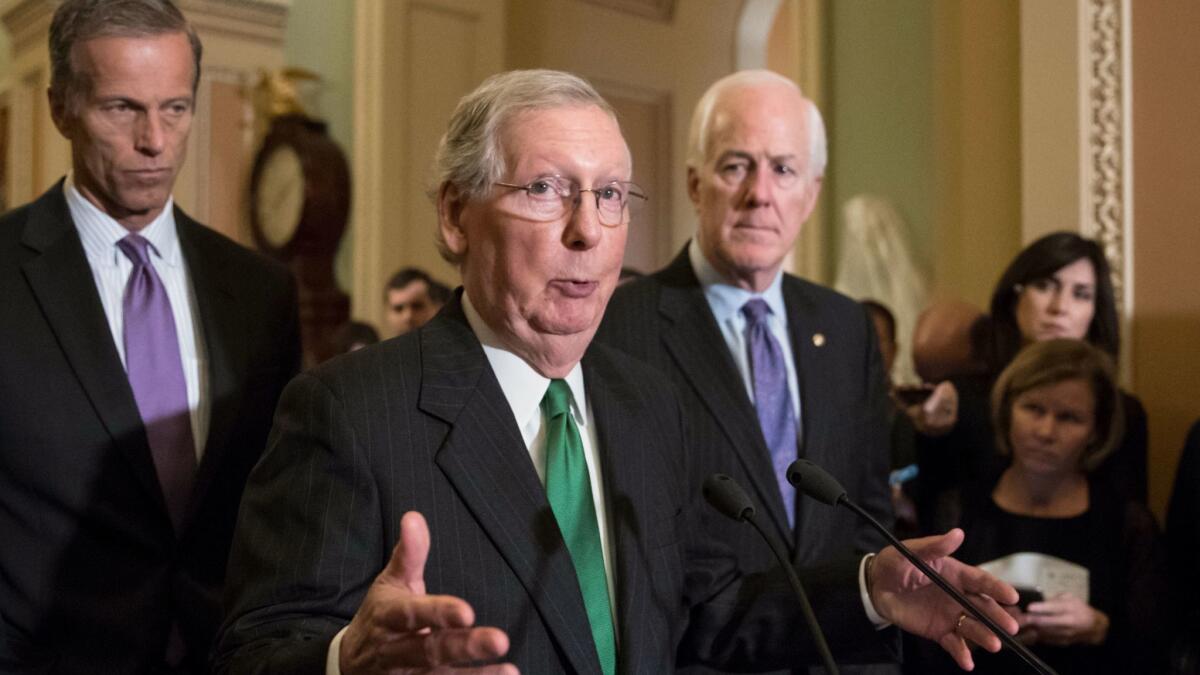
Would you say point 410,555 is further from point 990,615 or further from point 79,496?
point 79,496

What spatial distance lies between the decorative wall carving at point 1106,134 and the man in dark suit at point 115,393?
8.38ft

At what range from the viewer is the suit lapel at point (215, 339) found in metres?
2.06

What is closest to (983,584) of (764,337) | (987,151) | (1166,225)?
(764,337)

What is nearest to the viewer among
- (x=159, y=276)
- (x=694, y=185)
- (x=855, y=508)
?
(x=855, y=508)

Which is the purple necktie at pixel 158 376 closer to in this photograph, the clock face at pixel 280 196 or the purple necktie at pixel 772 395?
the purple necktie at pixel 772 395

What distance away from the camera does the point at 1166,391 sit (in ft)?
11.9

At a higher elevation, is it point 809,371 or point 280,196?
point 280,196

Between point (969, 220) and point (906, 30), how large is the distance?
155cm

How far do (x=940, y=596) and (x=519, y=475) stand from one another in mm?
565

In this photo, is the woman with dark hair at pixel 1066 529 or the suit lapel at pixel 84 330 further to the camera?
the woman with dark hair at pixel 1066 529

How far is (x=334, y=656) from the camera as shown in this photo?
1.36 metres

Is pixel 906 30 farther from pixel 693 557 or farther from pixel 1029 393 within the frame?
pixel 693 557

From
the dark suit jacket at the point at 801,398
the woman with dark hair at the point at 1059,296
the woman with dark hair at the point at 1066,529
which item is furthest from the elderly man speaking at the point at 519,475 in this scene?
the woman with dark hair at the point at 1059,296

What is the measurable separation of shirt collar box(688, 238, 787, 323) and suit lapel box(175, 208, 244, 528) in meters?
0.86
